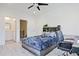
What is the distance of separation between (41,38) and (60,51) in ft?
1.41

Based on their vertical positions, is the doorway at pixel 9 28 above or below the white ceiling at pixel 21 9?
below

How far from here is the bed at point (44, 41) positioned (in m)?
2.56

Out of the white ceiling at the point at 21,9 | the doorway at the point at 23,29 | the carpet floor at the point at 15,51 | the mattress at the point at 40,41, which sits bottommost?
the carpet floor at the point at 15,51

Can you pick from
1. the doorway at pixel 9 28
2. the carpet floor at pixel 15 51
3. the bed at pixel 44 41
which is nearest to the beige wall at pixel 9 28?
the doorway at pixel 9 28

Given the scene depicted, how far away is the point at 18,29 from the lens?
8.85 feet

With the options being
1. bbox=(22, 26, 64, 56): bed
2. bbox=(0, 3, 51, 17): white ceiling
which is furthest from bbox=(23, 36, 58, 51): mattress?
bbox=(0, 3, 51, 17): white ceiling

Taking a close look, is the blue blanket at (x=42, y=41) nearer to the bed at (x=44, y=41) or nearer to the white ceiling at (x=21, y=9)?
the bed at (x=44, y=41)

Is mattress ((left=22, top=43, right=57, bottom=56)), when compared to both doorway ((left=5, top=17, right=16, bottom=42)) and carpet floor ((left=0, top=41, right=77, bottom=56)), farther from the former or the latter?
doorway ((left=5, top=17, right=16, bottom=42))

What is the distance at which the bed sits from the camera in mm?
2562

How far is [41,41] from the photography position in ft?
Result: 8.49

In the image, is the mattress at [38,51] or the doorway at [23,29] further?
the doorway at [23,29]

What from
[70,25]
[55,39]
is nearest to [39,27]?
[55,39]

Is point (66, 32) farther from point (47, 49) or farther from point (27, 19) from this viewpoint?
point (27, 19)

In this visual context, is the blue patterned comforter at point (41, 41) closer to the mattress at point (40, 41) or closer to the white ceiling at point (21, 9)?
the mattress at point (40, 41)
